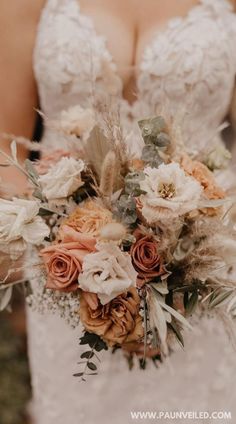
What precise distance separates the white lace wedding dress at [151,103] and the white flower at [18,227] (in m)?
0.61

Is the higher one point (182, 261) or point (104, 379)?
point (182, 261)

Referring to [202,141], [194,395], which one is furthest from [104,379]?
[202,141]

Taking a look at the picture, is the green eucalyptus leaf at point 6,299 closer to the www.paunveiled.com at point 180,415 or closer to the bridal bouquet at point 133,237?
the bridal bouquet at point 133,237

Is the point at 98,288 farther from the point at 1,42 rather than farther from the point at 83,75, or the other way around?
the point at 1,42

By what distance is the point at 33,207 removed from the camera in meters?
1.12

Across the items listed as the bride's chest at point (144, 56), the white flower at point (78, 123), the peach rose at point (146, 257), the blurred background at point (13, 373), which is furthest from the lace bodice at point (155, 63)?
the blurred background at point (13, 373)

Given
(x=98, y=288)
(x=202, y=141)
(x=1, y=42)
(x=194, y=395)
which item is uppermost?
(x=1, y=42)

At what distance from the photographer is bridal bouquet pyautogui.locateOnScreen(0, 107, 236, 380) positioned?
42.1 inches

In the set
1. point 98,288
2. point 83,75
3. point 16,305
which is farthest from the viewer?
point 16,305

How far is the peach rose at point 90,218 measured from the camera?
1.10m

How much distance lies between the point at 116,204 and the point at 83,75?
0.68 m

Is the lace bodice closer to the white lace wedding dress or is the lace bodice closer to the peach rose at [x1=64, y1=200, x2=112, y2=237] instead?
the white lace wedding dress

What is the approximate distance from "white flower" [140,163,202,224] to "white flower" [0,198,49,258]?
183 mm

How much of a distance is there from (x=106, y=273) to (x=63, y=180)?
8.0 inches
